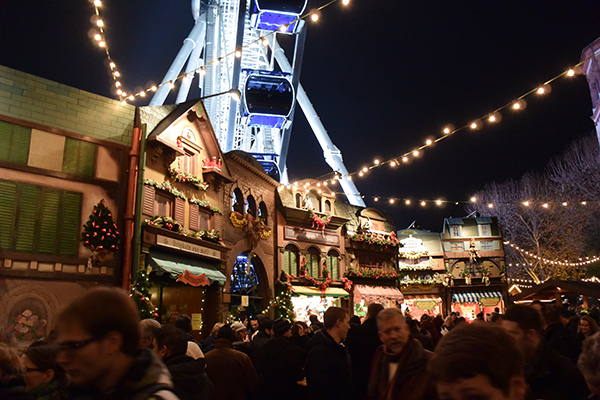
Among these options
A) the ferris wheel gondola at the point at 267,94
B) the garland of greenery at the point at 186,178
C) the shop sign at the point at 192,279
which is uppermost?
the ferris wheel gondola at the point at 267,94

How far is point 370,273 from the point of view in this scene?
26.7 m

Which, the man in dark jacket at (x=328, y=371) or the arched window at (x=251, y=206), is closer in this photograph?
the man in dark jacket at (x=328, y=371)

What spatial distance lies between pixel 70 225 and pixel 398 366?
1105cm

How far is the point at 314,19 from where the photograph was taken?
11703mm

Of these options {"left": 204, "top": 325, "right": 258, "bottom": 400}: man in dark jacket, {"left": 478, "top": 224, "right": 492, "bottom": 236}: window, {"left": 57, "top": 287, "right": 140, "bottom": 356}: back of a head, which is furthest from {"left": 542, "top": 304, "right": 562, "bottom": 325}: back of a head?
{"left": 478, "top": 224, "right": 492, "bottom": 236}: window

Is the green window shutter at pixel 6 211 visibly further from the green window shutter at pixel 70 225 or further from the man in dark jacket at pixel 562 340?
the man in dark jacket at pixel 562 340

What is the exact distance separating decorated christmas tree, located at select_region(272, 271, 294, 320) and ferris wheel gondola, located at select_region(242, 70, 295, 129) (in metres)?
13.5

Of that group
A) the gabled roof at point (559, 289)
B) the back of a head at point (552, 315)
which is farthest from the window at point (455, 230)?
the back of a head at point (552, 315)

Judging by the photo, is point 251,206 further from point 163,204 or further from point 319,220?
point 163,204

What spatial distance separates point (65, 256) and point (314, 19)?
8.77 metres

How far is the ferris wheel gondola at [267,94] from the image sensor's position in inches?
1209

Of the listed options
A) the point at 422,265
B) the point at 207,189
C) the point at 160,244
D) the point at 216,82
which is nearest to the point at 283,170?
the point at 216,82

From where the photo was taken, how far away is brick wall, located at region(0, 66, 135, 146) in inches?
471

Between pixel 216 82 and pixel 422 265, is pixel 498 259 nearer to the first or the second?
pixel 422 265
